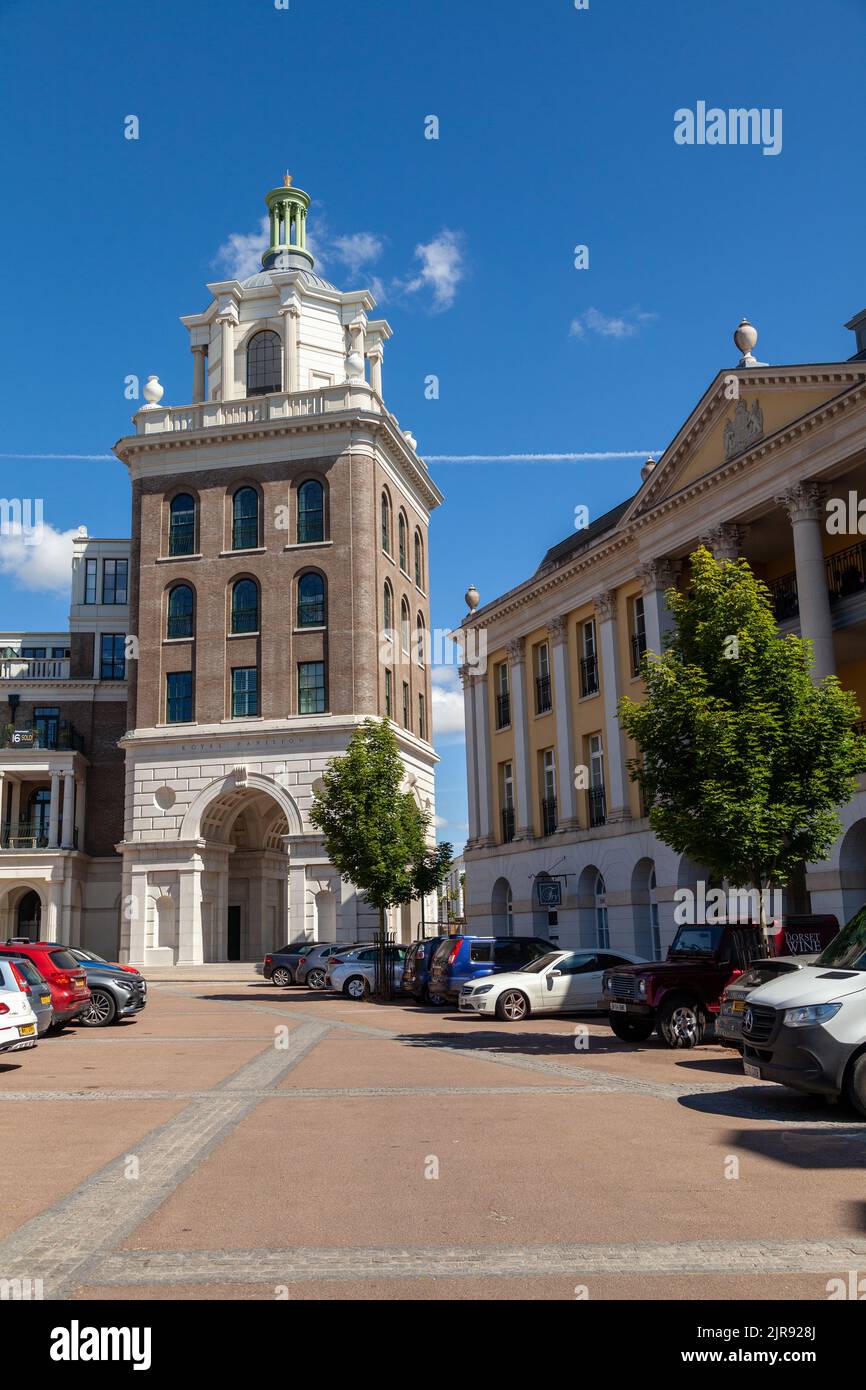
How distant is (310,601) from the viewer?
50.7 m

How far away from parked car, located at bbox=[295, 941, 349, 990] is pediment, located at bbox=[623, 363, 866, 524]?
16147mm

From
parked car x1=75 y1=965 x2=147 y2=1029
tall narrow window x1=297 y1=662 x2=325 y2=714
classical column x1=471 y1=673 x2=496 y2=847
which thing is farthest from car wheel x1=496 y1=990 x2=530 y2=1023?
tall narrow window x1=297 y1=662 x2=325 y2=714

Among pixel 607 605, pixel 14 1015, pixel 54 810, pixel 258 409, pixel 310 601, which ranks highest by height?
pixel 258 409

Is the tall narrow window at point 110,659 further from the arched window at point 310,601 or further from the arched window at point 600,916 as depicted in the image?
the arched window at point 600,916

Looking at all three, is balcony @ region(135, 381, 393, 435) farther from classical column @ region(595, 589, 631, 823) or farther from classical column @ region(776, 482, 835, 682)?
classical column @ region(776, 482, 835, 682)

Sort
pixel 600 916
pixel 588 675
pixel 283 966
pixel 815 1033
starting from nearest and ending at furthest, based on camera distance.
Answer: pixel 815 1033 < pixel 600 916 < pixel 588 675 < pixel 283 966

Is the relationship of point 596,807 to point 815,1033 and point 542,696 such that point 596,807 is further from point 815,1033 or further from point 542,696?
point 815,1033

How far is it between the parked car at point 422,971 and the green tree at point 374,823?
319 centimetres

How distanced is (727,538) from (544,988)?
492 inches

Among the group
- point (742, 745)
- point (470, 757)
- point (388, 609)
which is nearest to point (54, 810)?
point (388, 609)

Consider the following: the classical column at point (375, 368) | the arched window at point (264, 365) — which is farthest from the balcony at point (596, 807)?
the classical column at point (375, 368)

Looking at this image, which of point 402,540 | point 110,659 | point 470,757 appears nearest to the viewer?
point 470,757

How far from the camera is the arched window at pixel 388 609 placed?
5288 centimetres

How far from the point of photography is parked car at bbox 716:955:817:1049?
47.9 ft
